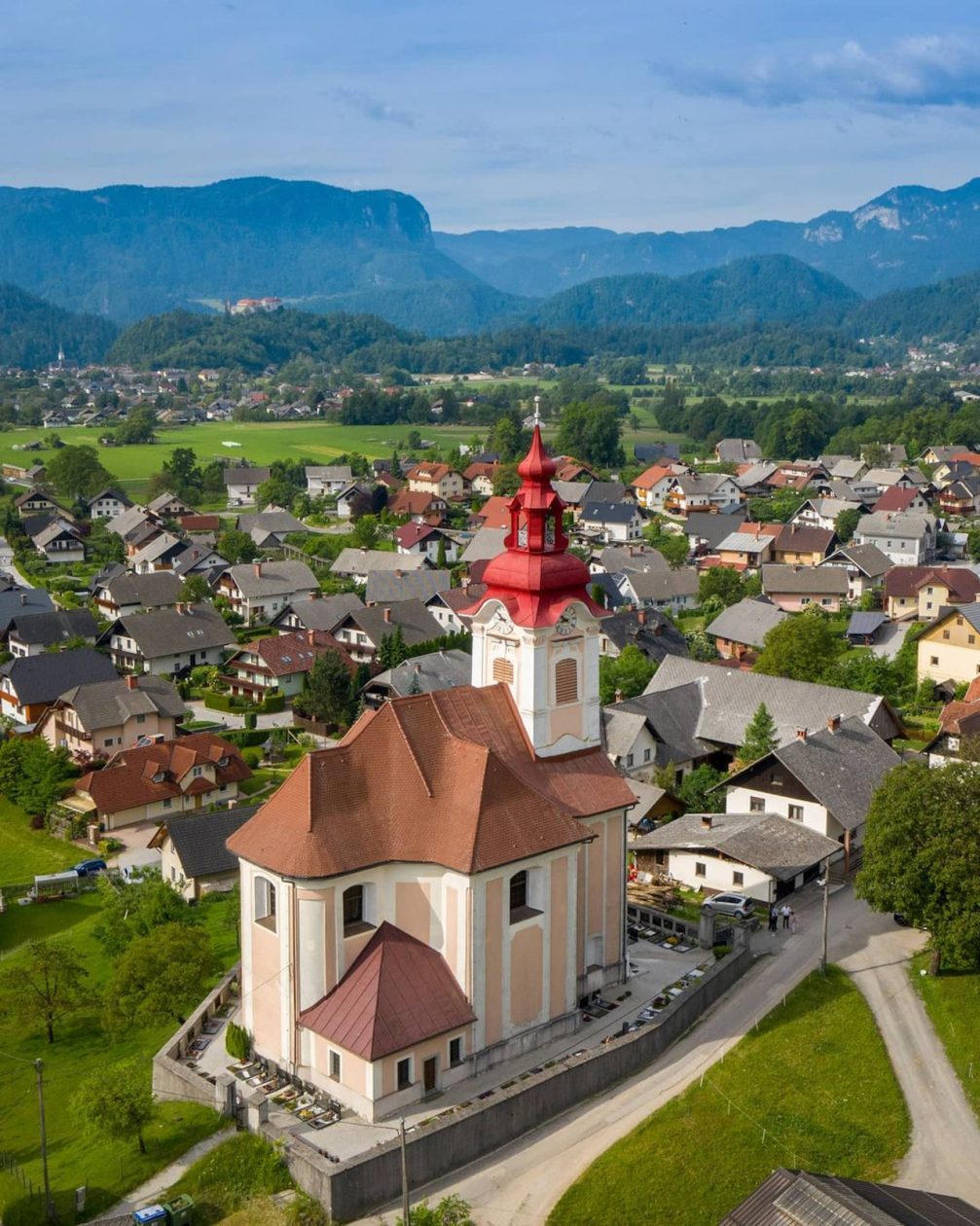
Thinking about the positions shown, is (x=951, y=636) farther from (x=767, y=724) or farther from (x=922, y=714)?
(x=767, y=724)

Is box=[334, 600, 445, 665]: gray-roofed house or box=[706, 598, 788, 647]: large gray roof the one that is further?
box=[706, 598, 788, 647]: large gray roof

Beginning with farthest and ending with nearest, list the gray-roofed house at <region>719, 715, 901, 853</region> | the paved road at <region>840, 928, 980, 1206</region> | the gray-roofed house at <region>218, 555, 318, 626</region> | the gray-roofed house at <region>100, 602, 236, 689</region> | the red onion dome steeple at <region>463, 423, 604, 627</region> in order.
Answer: the gray-roofed house at <region>218, 555, 318, 626</region>
the gray-roofed house at <region>100, 602, 236, 689</region>
the gray-roofed house at <region>719, 715, 901, 853</region>
the red onion dome steeple at <region>463, 423, 604, 627</region>
the paved road at <region>840, 928, 980, 1206</region>

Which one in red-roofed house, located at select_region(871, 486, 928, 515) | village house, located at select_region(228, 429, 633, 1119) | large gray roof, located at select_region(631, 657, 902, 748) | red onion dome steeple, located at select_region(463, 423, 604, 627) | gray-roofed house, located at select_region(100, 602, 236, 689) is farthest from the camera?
red-roofed house, located at select_region(871, 486, 928, 515)

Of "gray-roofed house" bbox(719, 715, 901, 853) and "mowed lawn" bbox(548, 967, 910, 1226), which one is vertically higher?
"gray-roofed house" bbox(719, 715, 901, 853)

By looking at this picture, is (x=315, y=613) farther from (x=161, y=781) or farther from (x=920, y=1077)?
(x=920, y=1077)

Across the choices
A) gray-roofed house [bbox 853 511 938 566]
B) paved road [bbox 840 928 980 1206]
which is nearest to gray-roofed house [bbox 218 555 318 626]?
gray-roofed house [bbox 853 511 938 566]

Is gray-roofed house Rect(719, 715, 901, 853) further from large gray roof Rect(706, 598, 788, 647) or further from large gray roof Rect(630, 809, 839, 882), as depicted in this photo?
large gray roof Rect(706, 598, 788, 647)

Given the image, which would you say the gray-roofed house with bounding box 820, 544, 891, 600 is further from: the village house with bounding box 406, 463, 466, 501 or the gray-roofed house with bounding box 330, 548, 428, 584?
the village house with bounding box 406, 463, 466, 501

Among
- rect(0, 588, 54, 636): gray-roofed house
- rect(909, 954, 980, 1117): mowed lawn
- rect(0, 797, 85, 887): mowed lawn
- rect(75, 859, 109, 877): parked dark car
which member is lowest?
rect(0, 797, 85, 887): mowed lawn
